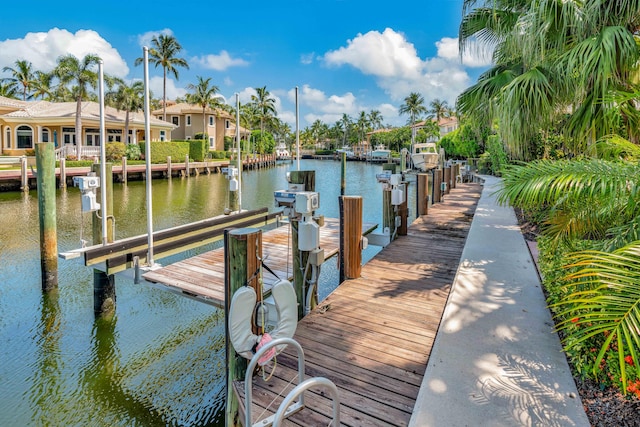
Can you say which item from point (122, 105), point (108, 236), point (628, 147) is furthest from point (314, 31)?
A: point (628, 147)

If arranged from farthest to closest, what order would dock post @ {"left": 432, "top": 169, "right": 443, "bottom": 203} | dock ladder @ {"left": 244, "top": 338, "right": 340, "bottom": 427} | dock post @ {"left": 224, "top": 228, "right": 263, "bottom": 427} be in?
1. dock post @ {"left": 432, "top": 169, "right": 443, "bottom": 203}
2. dock post @ {"left": 224, "top": 228, "right": 263, "bottom": 427}
3. dock ladder @ {"left": 244, "top": 338, "right": 340, "bottom": 427}

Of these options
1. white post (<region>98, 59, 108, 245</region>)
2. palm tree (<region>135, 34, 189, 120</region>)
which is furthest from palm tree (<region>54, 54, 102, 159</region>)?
white post (<region>98, 59, 108, 245</region>)

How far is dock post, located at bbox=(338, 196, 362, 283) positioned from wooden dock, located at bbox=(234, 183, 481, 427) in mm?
186

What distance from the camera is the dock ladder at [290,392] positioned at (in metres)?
1.87

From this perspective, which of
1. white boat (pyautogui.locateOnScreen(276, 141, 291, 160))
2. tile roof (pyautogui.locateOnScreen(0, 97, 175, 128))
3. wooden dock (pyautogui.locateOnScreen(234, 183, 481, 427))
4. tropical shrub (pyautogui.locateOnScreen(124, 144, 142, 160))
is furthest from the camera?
white boat (pyautogui.locateOnScreen(276, 141, 291, 160))

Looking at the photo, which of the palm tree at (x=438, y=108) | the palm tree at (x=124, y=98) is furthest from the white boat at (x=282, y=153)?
the palm tree at (x=124, y=98)

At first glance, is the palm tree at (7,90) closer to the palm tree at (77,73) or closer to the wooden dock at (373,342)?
the palm tree at (77,73)

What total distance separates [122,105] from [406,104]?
5114cm

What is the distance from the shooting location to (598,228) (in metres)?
4.15

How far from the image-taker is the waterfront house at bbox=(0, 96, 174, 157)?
90.3ft

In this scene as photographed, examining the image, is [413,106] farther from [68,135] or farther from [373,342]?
[373,342]

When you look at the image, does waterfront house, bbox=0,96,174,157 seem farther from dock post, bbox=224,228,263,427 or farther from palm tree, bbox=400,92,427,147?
palm tree, bbox=400,92,427,147

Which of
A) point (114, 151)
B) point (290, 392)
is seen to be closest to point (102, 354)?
point (290, 392)

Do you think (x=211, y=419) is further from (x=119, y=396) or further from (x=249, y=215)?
(x=249, y=215)
